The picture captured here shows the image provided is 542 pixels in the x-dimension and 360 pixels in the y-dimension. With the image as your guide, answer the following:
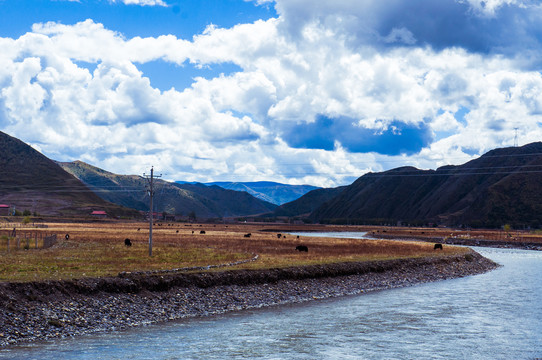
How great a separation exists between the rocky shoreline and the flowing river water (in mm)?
1497

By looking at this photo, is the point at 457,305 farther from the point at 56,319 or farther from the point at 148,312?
the point at 56,319

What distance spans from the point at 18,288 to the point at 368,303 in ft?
70.6

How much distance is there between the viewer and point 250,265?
150 ft

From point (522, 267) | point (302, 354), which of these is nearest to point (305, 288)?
point (302, 354)

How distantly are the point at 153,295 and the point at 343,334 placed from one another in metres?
12.0

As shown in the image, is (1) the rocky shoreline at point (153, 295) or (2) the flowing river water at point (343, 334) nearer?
(2) the flowing river water at point (343, 334)

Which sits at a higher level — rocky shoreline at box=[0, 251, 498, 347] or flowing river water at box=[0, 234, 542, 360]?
rocky shoreline at box=[0, 251, 498, 347]

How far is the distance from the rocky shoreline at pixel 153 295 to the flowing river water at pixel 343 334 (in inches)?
58.9

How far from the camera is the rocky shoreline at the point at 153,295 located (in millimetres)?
27002

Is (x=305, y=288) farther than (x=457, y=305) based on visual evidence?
Yes

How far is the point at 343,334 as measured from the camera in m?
27.9

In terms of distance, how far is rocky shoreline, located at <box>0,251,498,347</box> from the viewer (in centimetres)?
2700

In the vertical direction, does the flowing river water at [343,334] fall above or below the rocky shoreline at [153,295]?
below

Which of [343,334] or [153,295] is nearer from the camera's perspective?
[343,334]
